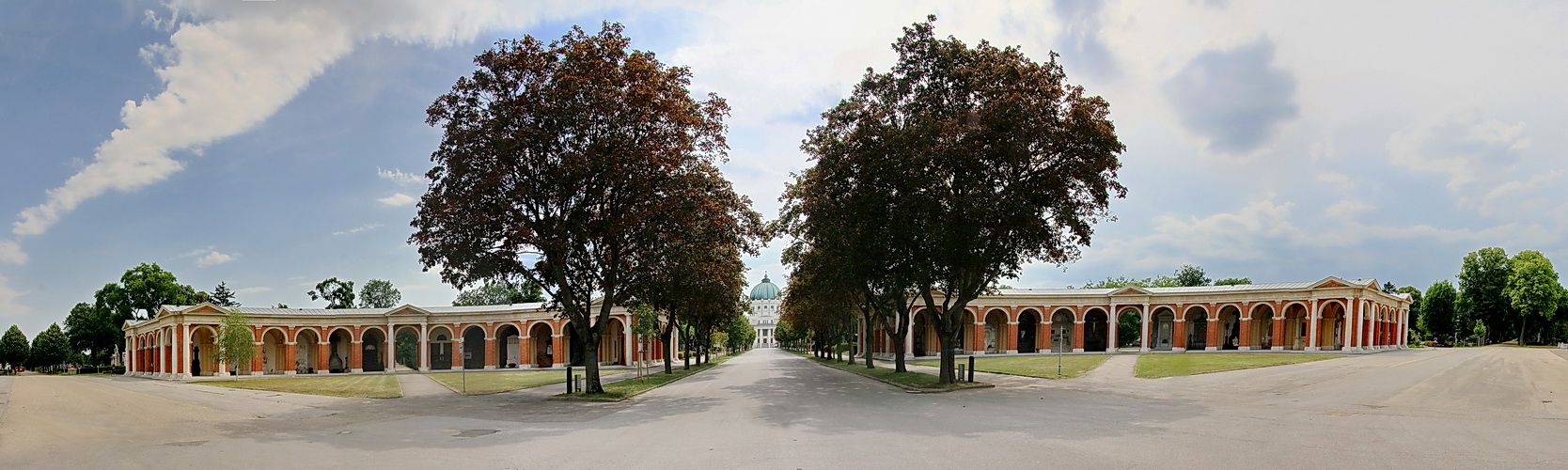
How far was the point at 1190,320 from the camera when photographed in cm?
6444

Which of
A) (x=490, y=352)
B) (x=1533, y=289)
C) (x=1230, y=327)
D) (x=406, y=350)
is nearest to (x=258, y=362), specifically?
(x=406, y=350)

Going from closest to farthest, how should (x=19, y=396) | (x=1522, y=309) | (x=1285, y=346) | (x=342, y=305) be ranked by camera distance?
(x=19, y=396) → (x=1285, y=346) → (x=1522, y=309) → (x=342, y=305)

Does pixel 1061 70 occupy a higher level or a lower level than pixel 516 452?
higher

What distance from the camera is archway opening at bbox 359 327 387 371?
61.2 metres

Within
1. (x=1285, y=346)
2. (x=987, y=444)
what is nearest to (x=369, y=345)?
(x=987, y=444)

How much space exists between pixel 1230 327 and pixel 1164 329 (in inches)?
192

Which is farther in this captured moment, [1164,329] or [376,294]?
[376,294]

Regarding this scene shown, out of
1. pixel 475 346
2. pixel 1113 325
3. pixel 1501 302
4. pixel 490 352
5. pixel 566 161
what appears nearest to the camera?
pixel 566 161

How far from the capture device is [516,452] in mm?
12180

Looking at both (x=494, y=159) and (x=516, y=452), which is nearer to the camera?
(x=516, y=452)

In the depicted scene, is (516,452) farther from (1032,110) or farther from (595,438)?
(1032,110)

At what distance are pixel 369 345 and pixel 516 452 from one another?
189 feet

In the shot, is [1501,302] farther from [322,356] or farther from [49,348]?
[49,348]

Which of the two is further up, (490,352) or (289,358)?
(490,352)
